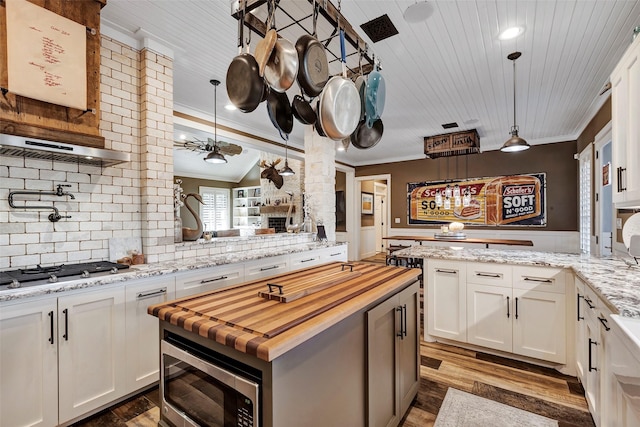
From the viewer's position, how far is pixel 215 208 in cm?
991

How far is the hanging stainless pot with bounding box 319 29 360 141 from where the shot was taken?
1543 millimetres

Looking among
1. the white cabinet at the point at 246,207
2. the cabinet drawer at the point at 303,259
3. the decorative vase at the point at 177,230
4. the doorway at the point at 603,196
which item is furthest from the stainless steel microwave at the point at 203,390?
the white cabinet at the point at 246,207

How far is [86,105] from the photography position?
1970mm

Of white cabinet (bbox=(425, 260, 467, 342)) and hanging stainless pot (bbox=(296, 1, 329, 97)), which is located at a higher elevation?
hanging stainless pot (bbox=(296, 1, 329, 97))

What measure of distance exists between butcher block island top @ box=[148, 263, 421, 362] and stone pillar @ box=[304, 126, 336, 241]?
8.67 ft

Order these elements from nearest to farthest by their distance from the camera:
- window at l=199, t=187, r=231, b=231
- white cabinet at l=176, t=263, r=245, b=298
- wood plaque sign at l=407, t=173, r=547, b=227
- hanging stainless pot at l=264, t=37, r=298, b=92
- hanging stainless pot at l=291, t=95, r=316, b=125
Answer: hanging stainless pot at l=264, t=37, r=298, b=92 → hanging stainless pot at l=291, t=95, r=316, b=125 → white cabinet at l=176, t=263, r=245, b=298 → wood plaque sign at l=407, t=173, r=547, b=227 → window at l=199, t=187, r=231, b=231

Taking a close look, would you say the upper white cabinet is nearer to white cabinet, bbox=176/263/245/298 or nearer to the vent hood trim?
white cabinet, bbox=176/263/245/298

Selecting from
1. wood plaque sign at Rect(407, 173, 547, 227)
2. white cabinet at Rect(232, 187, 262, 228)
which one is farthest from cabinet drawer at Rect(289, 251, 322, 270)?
white cabinet at Rect(232, 187, 262, 228)

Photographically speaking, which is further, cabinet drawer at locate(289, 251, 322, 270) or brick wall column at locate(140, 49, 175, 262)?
cabinet drawer at locate(289, 251, 322, 270)

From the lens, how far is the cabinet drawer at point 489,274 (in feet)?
8.03

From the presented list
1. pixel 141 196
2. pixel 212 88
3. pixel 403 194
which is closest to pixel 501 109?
pixel 403 194

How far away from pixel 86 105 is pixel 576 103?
212 inches

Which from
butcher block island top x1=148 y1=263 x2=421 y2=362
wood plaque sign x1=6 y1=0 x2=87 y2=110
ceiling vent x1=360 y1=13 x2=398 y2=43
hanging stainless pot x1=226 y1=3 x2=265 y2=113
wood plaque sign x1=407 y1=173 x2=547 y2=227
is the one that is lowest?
butcher block island top x1=148 y1=263 x2=421 y2=362

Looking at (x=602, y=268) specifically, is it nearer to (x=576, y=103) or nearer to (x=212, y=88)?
(x=576, y=103)
